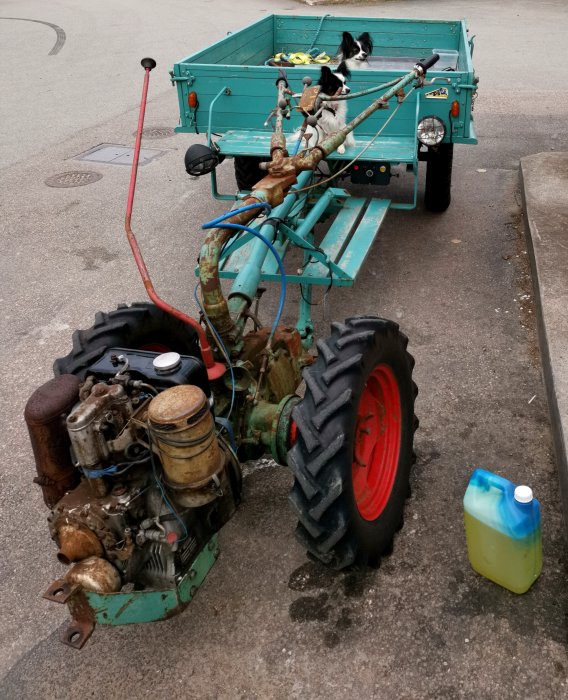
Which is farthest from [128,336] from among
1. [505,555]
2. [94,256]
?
[94,256]

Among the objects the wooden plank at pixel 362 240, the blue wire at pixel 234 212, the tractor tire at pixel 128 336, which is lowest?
the wooden plank at pixel 362 240

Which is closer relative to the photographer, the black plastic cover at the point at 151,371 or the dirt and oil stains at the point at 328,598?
the black plastic cover at the point at 151,371

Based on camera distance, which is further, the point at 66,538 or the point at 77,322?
the point at 77,322

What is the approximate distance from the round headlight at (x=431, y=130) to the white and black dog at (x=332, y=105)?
0.54 metres

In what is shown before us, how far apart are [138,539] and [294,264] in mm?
3458

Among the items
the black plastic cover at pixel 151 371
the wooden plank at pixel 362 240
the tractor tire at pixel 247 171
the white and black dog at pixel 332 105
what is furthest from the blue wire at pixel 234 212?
the tractor tire at pixel 247 171

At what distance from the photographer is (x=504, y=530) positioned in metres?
2.51

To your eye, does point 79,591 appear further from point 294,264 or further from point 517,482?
point 294,264

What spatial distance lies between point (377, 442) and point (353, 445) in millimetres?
572

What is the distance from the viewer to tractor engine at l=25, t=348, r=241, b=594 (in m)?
2.11

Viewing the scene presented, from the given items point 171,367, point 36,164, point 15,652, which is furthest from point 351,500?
point 36,164

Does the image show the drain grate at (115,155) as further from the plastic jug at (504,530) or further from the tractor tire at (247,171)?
the plastic jug at (504,530)

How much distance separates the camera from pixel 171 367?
2.32 m

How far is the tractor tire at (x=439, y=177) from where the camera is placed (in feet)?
18.3
